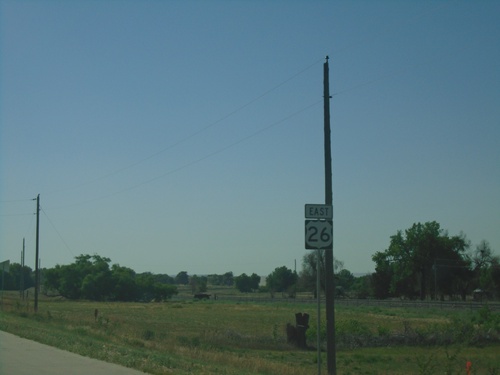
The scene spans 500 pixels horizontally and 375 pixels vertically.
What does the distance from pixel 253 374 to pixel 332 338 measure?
2.30 metres

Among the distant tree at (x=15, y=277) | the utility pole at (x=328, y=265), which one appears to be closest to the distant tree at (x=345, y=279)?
the distant tree at (x=15, y=277)

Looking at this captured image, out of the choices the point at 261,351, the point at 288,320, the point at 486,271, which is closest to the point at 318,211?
the point at 261,351

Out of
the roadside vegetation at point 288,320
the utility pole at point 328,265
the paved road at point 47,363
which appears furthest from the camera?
the roadside vegetation at point 288,320

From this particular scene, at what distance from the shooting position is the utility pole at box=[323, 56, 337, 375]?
53.7 feet

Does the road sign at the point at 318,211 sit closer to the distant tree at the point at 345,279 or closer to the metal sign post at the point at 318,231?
the metal sign post at the point at 318,231

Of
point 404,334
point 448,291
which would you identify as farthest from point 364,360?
point 448,291

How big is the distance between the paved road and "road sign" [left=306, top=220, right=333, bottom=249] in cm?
545

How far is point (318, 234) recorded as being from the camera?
1372 cm

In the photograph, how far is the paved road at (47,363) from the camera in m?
15.4

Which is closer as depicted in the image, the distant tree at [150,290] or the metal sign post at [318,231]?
the metal sign post at [318,231]

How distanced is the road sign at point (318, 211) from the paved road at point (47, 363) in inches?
226

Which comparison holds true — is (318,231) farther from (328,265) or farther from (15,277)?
(15,277)

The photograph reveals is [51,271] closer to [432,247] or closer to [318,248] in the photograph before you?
[432,247]

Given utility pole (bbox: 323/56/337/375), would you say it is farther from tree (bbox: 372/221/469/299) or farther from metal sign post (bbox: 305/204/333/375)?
tree (bbox: 372/221/469/299)
